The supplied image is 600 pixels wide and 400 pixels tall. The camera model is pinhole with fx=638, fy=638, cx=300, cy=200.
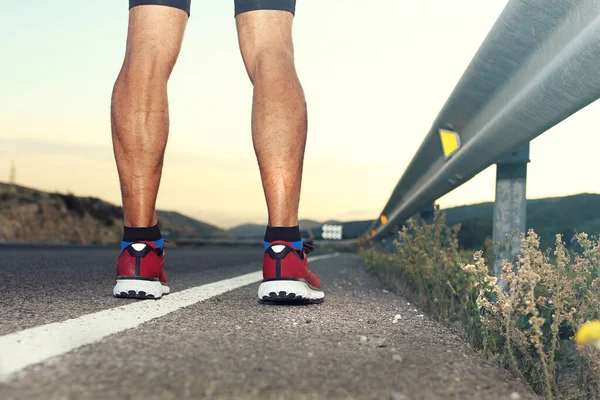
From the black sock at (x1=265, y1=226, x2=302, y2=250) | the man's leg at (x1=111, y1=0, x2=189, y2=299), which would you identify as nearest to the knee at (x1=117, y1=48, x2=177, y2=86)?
the man's leg at (x1=111, y1=0, x2=189, y2=299)

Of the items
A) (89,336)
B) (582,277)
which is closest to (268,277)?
(89,336)

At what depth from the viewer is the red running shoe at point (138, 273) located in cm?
283

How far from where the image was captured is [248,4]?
303 centimetres

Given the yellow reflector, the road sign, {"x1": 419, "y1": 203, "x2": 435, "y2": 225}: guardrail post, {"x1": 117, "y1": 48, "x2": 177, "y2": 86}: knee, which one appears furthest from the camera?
the road sign

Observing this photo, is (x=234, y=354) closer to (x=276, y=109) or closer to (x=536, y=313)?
(x=536, y=313)

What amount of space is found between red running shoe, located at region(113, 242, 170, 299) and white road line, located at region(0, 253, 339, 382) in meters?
0.06

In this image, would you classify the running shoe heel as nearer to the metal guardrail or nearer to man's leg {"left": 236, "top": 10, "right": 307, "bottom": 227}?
man's leg {"left": 236, "top": 10, "right": 307, "bottom": 227}

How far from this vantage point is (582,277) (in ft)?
8.00

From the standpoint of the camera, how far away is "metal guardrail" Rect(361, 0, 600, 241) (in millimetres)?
2295

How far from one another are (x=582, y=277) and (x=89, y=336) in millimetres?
1793

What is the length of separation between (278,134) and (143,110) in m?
0.62

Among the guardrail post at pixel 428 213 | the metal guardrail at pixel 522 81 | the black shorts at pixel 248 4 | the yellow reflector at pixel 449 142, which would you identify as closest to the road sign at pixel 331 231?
the guardrail post at pixel 428 213

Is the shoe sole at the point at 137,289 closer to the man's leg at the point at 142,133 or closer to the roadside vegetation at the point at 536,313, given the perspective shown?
the man's leg at the point at 142,133

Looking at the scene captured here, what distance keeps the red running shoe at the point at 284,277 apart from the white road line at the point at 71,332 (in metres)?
0.35
